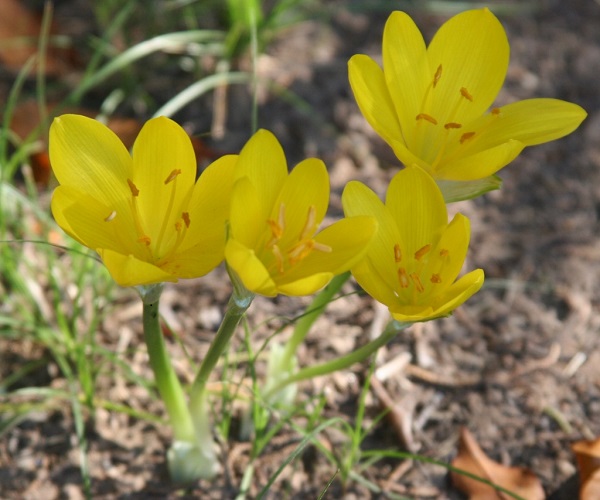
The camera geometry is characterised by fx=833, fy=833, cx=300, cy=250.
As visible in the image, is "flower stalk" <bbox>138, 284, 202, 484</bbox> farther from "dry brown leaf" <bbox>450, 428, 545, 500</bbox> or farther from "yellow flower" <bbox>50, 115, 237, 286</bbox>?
"dry brown leaf" <bbox>450, 428, 545, 500</bbox>

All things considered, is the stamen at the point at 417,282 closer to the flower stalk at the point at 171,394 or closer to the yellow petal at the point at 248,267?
the yellow petal at the point at 248,267

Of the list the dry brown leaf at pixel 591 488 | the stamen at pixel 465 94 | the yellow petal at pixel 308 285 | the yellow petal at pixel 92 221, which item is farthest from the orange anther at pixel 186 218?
the dry brown leaf at pixel 591 488

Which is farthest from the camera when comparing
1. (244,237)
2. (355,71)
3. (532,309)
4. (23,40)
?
(23,40)

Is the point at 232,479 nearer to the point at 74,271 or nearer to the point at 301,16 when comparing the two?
the point at 74,271

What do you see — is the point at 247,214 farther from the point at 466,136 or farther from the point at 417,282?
the point at 466,136

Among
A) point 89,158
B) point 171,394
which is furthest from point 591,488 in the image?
point 89,158

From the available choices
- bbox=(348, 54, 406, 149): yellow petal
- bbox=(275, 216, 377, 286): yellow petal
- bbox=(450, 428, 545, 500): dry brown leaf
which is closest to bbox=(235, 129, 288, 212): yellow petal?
bbox=(275, 216, 377, 286): yellow petal

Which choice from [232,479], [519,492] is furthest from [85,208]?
[519,492]
